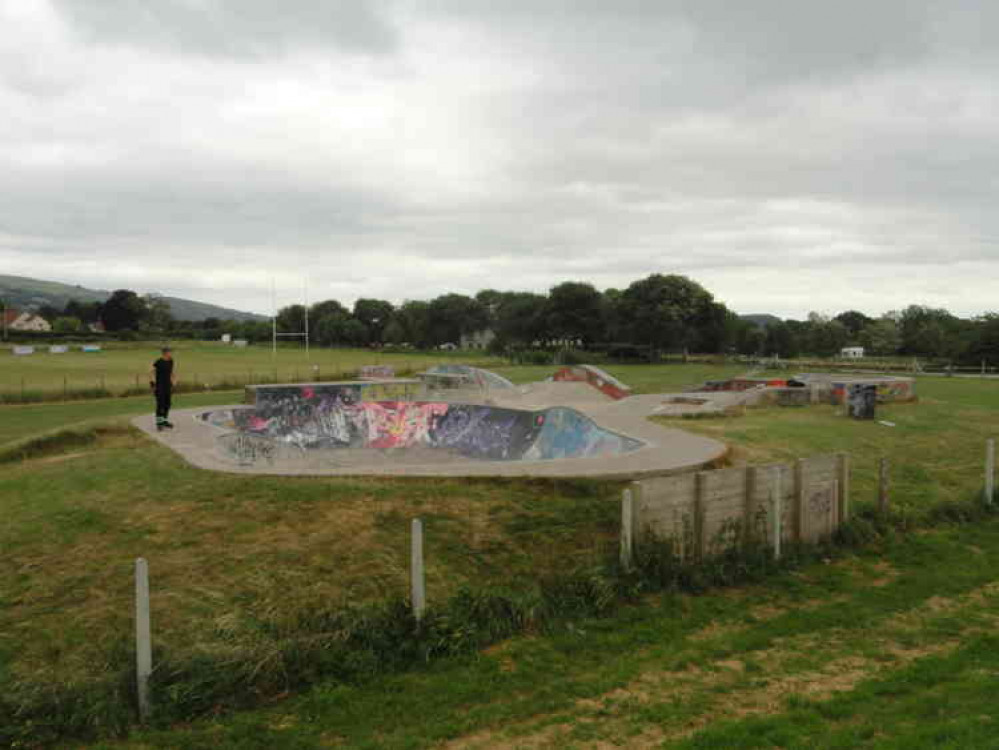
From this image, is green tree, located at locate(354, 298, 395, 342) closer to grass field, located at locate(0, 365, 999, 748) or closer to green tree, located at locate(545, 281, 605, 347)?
green tree, located at locate(545, 281, 605, 347)

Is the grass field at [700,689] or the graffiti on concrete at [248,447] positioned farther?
the graffiti on concrete at [248,447]

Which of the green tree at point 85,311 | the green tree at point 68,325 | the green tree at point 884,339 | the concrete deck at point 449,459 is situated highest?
the green tree at point 85,311

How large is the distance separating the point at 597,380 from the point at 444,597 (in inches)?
815

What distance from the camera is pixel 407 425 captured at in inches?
765

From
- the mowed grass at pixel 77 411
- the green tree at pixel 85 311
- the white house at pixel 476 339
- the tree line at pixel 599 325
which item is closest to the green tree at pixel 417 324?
the tree line at pixel 599 325

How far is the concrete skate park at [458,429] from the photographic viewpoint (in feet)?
35.0

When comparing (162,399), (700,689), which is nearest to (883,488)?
(700,689)

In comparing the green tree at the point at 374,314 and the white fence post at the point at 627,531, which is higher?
the green tree at the point at 374,314

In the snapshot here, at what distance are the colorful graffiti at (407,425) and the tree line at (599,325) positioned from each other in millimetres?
44828

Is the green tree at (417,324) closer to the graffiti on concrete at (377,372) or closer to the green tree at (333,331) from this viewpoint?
the green tree at (333,331)

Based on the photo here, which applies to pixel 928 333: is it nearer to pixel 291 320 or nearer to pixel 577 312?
pixel 577 312

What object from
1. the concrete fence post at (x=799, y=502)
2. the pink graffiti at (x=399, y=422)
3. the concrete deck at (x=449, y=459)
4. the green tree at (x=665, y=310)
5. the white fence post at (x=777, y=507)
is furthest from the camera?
the green tree at (x=665, y=310)

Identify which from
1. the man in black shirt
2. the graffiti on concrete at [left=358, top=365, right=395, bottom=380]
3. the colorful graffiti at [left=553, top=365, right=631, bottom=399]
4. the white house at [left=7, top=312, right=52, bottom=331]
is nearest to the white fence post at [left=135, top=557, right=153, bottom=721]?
the man in black shirt

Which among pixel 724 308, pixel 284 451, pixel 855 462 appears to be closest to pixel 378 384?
pixel 284 451
